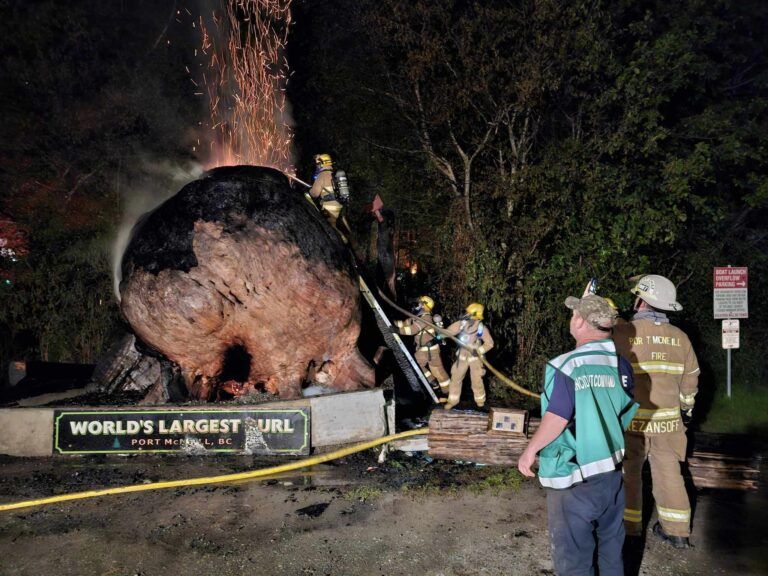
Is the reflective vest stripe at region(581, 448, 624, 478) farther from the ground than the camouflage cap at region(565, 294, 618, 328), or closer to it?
closer to it

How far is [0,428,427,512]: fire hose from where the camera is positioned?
16.8ft

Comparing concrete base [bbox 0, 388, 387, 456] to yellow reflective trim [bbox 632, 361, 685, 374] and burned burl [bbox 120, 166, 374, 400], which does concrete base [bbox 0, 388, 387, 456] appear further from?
yellow reflective trim [bbox 632, 361, 685, 374]

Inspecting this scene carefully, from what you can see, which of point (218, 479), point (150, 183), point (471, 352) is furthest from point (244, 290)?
point (150, 183)

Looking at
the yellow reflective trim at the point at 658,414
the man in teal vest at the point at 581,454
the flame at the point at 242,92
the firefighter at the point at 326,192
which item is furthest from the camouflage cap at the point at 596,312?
the flame at the point at 242,92

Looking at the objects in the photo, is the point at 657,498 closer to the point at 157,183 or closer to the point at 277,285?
the point at 277,285

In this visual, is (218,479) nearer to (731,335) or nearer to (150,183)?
(731,335)

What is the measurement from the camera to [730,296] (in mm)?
9352

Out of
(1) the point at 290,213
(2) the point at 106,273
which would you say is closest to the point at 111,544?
(1) the point at 290,213

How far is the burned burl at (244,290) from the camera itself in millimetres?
6562

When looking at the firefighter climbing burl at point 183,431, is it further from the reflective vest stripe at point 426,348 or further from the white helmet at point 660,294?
the white helmet at point 660,294

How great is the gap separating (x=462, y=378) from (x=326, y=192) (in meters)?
3.62

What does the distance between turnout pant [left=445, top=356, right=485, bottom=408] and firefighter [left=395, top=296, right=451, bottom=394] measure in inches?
26.2

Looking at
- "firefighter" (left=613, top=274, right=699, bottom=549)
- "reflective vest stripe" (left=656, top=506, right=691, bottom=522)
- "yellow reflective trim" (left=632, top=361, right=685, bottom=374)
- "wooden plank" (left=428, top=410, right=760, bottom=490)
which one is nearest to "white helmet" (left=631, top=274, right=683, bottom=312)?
"firefighter" (left=613, top=274, right=699, bottom=549)

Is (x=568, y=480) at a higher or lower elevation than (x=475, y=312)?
lower
